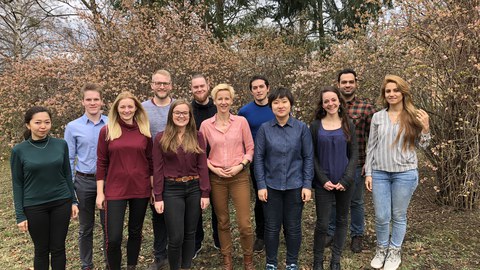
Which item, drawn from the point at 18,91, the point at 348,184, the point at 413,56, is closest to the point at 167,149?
the point at 348,184

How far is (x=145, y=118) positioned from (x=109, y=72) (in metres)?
3.45

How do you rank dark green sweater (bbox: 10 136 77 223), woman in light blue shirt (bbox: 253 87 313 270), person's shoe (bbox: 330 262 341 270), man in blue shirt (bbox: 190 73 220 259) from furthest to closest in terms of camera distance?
man in blue shirt (bbox: 190 73 220 259) < person's shoe (bbox: 330 262 341 270) < woman in light blue shirt (bbox: 253 87 313 270) < dark green sweater (bbox: 10 136 77 223)

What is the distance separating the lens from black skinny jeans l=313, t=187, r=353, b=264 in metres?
3.51

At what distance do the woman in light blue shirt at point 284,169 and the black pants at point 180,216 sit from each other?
66cm

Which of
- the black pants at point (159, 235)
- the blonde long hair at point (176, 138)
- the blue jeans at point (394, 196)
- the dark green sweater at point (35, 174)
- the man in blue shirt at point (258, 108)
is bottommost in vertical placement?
the black pants at point (159, 235)

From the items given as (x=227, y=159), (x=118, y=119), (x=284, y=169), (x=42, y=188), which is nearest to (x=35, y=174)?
(x=42, y=188)

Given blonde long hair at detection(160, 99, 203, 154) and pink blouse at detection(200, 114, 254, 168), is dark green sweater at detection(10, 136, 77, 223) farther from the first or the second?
pink blouse at detection(200, 114, 254, 168)

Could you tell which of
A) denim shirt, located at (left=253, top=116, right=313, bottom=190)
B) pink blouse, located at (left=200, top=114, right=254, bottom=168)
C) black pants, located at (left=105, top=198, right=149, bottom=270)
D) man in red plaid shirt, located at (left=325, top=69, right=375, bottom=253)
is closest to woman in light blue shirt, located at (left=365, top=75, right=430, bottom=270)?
man in red plaid shirt, located at (left=325, top=69, right=375, bottom=253)

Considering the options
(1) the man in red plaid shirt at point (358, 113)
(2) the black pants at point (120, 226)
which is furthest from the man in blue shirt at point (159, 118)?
(1) the man in red plaid shirt at point (358, 113)

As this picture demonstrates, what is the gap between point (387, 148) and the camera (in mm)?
3525

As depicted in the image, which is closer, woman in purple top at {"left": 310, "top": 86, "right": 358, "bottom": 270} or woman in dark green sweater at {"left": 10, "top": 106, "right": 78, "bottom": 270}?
woman in dark green sweater at {"left": 10, "top": 106, "right": 78, "bottom": 270}

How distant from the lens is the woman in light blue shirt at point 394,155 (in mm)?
3477

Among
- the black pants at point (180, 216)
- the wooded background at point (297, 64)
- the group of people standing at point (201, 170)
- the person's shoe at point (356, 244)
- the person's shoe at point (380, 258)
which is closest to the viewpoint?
the group of people standing at point (201, 170)

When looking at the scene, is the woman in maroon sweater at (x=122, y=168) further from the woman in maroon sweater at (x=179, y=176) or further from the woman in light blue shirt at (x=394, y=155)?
the woman in light blue shirt at (x=394, y=155)
